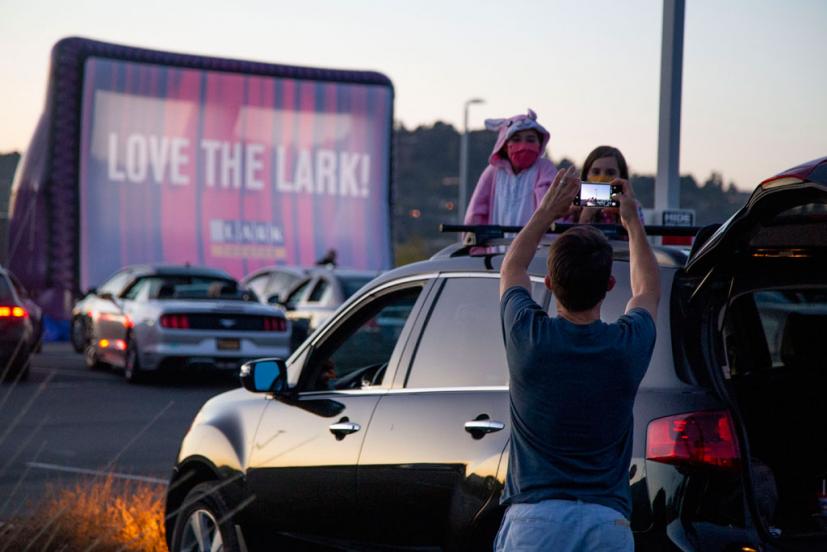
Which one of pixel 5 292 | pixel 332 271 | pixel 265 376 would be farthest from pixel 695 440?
pixel 332 271

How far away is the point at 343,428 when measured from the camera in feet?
17.2

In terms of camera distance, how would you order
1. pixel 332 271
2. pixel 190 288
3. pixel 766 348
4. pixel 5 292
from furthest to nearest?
pixel 332 271 → pixel 190 288 → pixel 5 292 → pixel 766 348

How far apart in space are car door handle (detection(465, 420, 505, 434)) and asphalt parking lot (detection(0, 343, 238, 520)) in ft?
7.42

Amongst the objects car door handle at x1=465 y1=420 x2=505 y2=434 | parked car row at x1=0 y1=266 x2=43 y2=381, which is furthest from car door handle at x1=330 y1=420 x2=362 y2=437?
parked car row at x1=0 y1=266 x2=43 y2=381

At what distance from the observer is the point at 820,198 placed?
3.63 metres

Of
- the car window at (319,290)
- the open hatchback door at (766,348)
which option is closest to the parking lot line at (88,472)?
the open hatchback door at (766,348)

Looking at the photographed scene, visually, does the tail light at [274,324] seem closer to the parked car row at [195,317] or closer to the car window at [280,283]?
the parked car row at [195,317]

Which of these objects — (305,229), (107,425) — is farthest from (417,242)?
(107,425)

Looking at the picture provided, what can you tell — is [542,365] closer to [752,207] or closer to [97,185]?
[752,207]

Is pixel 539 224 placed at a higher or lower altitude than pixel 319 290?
higher

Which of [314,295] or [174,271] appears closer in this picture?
[174,271]

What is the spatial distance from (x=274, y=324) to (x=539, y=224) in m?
14.3

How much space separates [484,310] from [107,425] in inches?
374

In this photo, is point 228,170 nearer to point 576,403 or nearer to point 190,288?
point 190,288
